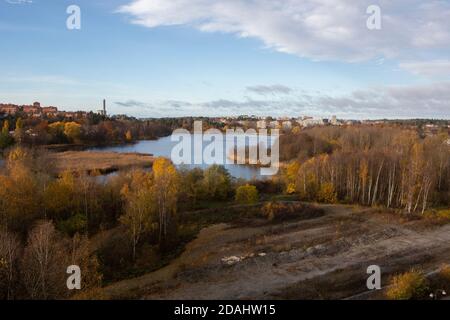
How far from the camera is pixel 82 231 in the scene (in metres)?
22.5

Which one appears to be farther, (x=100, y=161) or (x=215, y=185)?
(x=100, y=161)

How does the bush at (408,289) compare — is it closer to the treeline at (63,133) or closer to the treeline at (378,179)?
the treeline at (378,179)

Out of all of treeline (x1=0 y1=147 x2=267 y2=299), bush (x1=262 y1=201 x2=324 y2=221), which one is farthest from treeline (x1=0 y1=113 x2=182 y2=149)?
bush (x1=262 y1=201 x2=324 y2=221)

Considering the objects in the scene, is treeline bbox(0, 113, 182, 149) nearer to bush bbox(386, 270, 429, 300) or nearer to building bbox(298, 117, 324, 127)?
building bbox(298, 117, 324, 127)

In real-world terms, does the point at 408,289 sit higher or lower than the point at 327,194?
lower

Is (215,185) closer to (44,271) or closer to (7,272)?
(7,272)

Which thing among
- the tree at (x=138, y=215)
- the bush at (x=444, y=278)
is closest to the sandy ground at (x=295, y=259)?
the bush at (x=444, y=278)

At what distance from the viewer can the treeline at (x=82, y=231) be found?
505 inches

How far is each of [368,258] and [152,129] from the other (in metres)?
88.4

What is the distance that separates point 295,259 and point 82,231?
11.6 metres

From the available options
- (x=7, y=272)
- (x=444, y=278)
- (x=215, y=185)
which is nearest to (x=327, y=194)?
(x=215, y=185)

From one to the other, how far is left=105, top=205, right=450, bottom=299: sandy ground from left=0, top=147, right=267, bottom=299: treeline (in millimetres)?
1351

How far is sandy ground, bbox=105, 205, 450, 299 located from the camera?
15.5 meters
